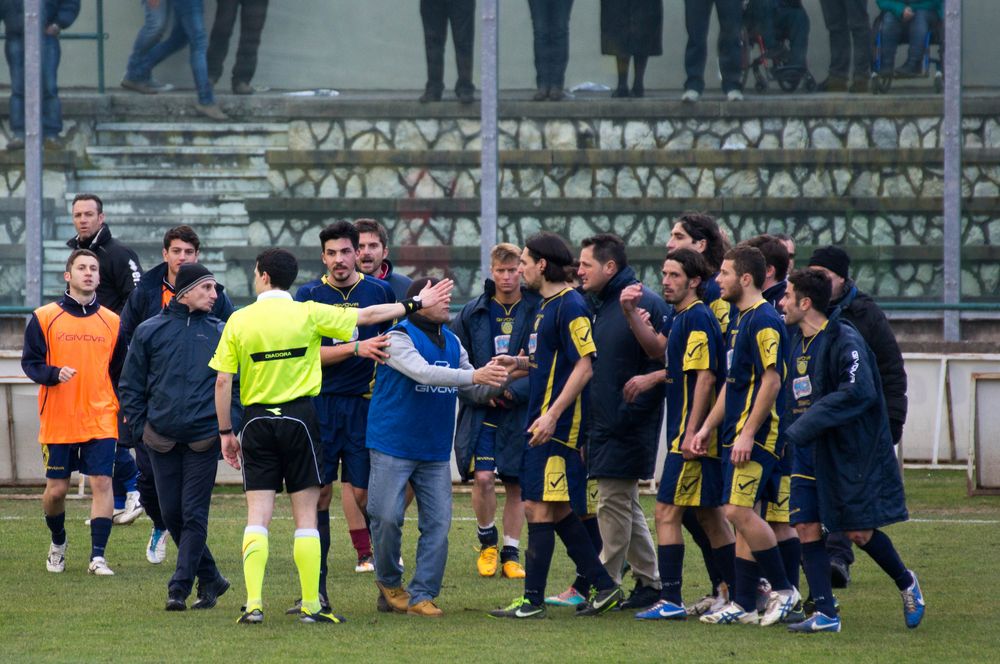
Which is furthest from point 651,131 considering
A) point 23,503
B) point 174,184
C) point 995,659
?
point 995,659

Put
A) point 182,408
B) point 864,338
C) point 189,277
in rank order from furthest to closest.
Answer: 1. point 864,338
2. point 189,277
3. point 182,408

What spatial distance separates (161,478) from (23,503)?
16.8 feet

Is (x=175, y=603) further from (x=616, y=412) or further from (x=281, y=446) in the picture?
(x=616, y=412)

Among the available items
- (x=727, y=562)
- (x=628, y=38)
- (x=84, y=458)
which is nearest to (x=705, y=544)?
(x=727, y=562)

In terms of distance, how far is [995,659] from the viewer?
21.9ft

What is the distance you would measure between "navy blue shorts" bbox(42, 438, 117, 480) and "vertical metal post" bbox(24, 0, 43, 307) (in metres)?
6.90

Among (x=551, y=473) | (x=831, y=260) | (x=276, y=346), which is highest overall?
(x=831, y=260)

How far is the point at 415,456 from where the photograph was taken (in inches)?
308

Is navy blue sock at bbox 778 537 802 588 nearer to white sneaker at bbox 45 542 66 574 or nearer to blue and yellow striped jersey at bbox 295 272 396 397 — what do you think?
blue and yellow striped jersey at bbox 295 272 396 397

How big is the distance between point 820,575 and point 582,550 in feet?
4.21

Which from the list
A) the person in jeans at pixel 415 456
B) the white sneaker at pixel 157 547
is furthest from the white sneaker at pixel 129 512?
the person in jeans at pixel 415 456

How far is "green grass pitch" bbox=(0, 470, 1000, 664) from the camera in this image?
680 centimetres

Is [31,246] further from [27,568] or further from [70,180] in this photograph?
[27,568]

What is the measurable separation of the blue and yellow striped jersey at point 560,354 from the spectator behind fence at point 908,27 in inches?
378
